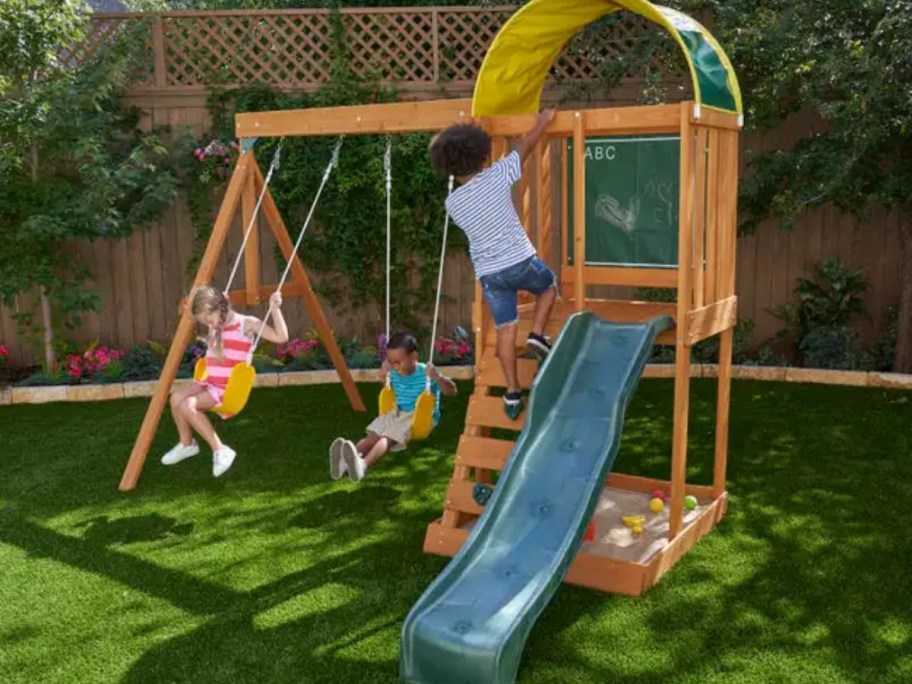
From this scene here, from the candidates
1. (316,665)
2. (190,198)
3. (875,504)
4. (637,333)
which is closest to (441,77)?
(190,198)

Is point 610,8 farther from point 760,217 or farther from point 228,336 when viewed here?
point 760,217

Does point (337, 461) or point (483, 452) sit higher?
point (483, 452)

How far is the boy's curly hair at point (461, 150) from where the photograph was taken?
15.3 ft

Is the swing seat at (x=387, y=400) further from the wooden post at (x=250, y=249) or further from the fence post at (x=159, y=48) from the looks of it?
the fence post at (x=159, y=48)

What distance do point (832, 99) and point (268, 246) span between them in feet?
17.5

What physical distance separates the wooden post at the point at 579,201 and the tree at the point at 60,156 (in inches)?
180

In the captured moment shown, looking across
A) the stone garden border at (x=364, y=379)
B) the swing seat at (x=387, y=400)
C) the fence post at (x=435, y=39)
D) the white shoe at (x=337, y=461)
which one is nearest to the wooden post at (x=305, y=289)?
the stone garden border at (x=364, y=379)

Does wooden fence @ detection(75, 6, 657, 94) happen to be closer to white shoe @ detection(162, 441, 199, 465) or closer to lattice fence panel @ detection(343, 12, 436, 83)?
lattice fence panel @ detection(343, 12, 436, 83)

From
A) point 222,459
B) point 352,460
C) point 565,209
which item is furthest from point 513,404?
point 222,459

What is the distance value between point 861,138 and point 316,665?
222 inches

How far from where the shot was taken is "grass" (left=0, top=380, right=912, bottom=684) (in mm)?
3746

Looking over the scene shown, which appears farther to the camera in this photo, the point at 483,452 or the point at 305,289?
the point at 305,289

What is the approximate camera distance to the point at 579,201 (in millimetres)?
4656

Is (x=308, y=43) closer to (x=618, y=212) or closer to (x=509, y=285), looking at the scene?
(x=618, y=212)
